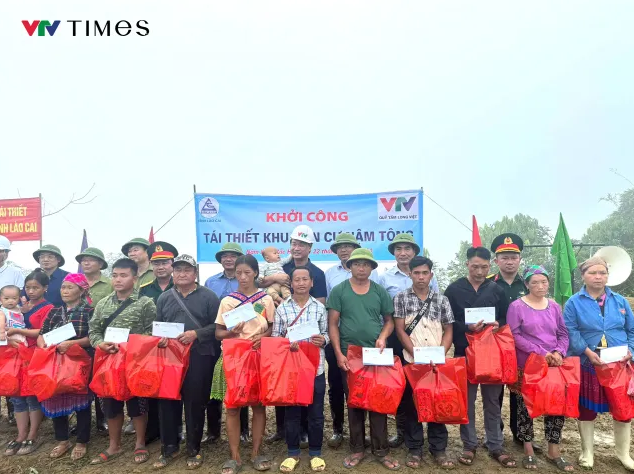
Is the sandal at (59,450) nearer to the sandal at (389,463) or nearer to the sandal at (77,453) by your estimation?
the sandal at (77,453)

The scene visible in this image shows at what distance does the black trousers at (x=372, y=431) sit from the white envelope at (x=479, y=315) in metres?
1.19

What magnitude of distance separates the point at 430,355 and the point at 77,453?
11.6 feet

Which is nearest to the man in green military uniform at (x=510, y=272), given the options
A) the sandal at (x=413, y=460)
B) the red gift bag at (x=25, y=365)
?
the sandal at (x=413, y=460)

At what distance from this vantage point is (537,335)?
12.1 feet

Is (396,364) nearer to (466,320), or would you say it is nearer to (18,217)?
(466,320)

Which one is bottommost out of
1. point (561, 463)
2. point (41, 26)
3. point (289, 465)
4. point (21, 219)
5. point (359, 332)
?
point (561, 463)

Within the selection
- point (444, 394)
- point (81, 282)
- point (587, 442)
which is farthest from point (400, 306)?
point (81, 282)

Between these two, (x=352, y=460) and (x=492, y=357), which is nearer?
(x=492, y=357)

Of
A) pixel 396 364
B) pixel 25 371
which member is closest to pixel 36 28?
pixel 25 371

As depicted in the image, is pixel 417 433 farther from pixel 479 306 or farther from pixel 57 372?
pixel 57 372

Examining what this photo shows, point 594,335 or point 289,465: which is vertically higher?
point 594,335

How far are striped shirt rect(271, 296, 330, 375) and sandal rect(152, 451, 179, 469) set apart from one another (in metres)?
1.55

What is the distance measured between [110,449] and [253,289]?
2.18m

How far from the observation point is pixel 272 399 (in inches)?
133
